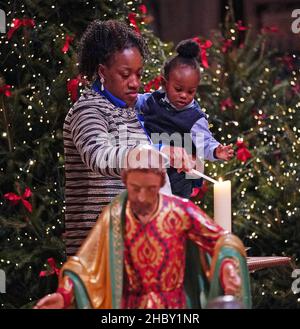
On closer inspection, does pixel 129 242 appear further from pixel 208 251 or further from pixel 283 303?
pixel 283 303

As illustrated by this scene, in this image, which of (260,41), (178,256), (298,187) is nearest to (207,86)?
(260,41)

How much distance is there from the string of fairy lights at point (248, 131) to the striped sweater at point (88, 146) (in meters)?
1.04

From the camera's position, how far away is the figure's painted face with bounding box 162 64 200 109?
3120 mm

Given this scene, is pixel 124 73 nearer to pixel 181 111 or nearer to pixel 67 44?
pixel 181 111

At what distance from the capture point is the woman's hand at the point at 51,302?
2.33 metres

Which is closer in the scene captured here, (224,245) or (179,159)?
(224,245)

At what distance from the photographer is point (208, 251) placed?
2430 mm

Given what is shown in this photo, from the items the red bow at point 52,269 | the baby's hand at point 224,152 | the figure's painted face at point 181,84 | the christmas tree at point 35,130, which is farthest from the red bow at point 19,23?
the baby's hand at point 224,152

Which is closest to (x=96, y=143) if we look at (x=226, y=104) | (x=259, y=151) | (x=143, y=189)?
(x=143, y=189)

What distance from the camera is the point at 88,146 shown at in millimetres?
2760

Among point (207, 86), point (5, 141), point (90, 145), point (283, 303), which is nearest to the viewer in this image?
point (90, 145)

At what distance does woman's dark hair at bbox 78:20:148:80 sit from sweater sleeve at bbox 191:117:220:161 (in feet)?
1.07

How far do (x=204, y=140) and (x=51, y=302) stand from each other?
3.33 ft
